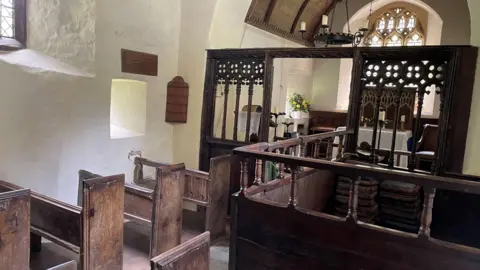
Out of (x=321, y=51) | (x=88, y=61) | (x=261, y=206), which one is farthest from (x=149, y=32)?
(x=261, y=206)

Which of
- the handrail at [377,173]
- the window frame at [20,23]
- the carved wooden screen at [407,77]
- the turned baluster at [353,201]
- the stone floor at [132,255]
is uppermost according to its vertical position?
the window frame at [20,23]

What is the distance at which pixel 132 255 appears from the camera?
3.19 m

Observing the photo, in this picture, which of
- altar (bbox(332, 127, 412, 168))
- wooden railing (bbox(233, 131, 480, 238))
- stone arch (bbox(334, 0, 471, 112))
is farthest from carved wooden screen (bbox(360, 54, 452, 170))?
stone arch (bbox(334, 0, 471, 112))

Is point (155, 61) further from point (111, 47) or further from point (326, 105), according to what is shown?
point (326, 105)

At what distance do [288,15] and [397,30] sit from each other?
126 inches

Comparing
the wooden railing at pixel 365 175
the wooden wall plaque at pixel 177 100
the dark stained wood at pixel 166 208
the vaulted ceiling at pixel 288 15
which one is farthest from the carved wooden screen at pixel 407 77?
the vaulted ceiling at pixel 288 15

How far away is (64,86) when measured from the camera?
3604 mm

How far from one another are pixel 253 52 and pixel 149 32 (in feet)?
4.47

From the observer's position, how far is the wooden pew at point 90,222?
7.73ft

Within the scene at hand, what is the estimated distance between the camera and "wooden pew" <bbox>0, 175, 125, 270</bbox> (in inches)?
92.7

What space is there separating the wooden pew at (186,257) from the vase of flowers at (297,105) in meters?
6.81

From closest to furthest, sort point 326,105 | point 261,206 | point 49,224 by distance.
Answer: point 261,206, point 49,224, point 326,105

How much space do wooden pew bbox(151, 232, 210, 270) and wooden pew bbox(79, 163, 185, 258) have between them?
131 cm

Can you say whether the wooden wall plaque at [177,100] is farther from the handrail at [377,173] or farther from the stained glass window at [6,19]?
the handrail at [377,173]
